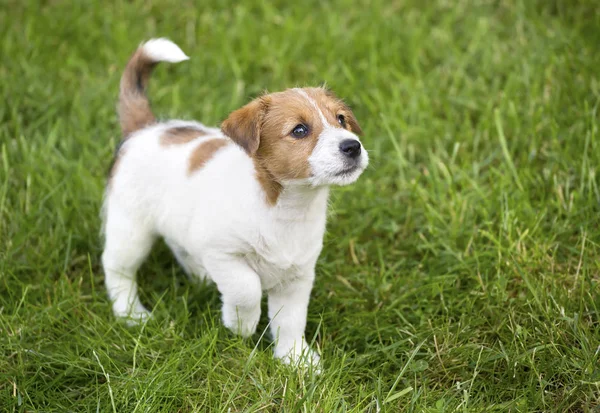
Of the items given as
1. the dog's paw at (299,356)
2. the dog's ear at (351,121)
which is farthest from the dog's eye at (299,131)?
the dog's paw at (299,356)

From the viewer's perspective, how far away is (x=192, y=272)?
4.85m

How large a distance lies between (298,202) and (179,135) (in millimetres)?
991

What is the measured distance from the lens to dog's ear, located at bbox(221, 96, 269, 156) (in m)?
3.92

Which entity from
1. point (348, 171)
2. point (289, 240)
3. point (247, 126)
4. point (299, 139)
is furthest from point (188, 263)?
point (348, 171)

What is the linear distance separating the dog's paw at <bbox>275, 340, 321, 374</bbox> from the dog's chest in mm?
412

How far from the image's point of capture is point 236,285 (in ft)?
13.3

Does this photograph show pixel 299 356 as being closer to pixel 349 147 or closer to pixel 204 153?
pixel 349 147

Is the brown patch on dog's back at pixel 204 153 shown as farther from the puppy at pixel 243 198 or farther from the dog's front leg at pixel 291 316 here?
the dog's front leg at pixel 291 316

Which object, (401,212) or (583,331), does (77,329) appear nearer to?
(401,212)

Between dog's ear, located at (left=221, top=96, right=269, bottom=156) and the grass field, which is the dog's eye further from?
the grass field

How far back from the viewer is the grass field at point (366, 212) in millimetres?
3938

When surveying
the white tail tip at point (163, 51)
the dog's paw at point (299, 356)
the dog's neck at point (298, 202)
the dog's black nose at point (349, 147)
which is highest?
the white tail tip at point (163, 51)

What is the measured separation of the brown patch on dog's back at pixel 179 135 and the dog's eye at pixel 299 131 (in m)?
0.87

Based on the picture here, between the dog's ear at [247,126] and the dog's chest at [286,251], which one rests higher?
the dog's ear at [247,126]
